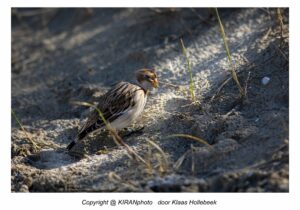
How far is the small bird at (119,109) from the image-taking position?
5.17 m

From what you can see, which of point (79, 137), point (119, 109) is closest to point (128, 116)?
point (119, 109)

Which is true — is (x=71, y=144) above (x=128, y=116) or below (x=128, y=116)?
below

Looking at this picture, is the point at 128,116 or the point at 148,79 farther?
the point at 148,79

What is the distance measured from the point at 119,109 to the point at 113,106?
77 mm

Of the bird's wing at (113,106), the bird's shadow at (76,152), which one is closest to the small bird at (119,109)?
the bird's wing at (113,106)

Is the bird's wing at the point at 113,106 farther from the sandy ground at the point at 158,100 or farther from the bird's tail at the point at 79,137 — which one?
the sandy ground at the point at 158,100

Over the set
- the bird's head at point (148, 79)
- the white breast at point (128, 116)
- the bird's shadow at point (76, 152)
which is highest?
the bird's head at point (148, 79)

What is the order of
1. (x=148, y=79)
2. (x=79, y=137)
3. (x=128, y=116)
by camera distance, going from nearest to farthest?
(x=79, y=137) → (x=128, y=116) → (x=148, y=79)

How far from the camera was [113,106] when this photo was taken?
5371mm

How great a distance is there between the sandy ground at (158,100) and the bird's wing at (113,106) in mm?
224

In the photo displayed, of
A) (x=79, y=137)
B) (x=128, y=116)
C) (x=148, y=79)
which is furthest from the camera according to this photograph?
(x=148, y=79)

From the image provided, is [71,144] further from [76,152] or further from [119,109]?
[119,109]

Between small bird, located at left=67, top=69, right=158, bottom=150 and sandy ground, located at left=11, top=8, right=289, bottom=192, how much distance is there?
0.55ft
